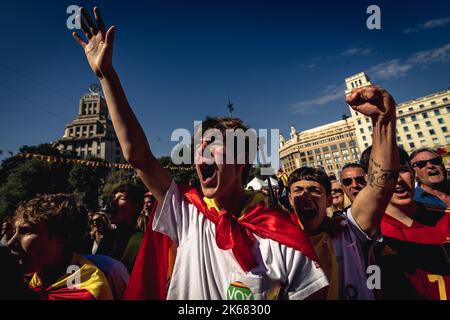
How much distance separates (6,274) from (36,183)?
39728mm

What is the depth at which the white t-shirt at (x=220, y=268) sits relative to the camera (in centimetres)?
150

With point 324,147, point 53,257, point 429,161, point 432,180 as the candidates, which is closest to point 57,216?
point 53,257

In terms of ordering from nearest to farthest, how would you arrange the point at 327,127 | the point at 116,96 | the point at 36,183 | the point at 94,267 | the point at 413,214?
the point at 116,96
the point at 94,267
the point at 413,214
the point at 36,183
the point at 327,127

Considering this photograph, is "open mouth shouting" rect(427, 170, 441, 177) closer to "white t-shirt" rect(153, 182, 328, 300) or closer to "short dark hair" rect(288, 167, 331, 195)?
"short dark hair" rect(288, 167, 331, 195)

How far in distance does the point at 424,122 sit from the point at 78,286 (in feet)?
303

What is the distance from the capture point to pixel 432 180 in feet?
12.6

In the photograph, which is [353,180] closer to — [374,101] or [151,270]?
[374,101]

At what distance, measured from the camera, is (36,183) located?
108ft

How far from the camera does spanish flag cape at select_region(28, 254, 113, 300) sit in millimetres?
1950

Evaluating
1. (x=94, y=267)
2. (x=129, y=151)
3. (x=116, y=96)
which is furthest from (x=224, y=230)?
(x=94, y=267)

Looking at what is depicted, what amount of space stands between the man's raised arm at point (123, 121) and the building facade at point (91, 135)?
80.7m
